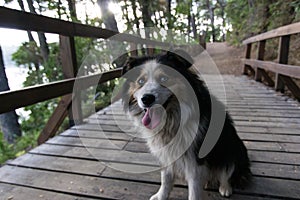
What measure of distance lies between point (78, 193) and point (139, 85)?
2.70ft

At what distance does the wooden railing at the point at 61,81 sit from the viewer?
1.41m

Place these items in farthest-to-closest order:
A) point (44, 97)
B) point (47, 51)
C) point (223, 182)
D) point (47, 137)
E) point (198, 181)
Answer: point (47, 51)
point (47, 137)
point (44, 97)
point (223, 182)
point (198, 181)

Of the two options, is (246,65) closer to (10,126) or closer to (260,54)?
(260,54)

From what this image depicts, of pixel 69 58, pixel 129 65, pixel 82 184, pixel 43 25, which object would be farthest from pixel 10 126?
pixel 129 65

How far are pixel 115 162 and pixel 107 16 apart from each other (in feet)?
11.4

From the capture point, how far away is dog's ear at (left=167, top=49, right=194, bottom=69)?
1.27 meters

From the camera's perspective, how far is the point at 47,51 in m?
3.93

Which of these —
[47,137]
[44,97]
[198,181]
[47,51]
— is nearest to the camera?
[198,181]

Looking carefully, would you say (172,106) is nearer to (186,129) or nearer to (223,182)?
A: (186,129)

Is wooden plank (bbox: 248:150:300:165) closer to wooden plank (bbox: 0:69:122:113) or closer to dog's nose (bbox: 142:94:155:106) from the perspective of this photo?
dog's nose (bbox: 142:94:155:106)

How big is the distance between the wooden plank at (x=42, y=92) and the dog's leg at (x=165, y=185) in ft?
3.59

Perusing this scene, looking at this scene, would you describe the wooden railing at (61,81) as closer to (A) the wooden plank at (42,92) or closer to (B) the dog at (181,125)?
(A) the wooden plank at (42,92)

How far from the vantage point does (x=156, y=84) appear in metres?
1.27

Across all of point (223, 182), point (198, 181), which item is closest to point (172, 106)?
point (198, 181)
